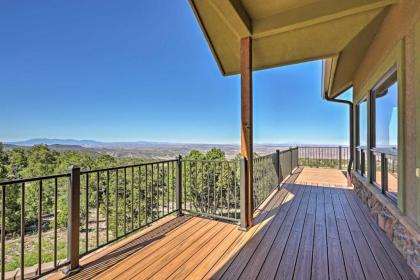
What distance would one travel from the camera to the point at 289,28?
2.77 metres

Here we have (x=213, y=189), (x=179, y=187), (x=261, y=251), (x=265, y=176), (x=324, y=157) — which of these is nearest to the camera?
(x=261, y=251)

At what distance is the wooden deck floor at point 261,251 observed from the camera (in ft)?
6.44

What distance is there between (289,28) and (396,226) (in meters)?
2.55

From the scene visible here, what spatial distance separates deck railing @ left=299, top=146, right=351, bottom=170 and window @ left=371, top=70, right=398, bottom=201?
5316mm

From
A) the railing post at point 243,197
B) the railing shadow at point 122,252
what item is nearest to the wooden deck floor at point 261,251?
the railing shadow at point 122,252

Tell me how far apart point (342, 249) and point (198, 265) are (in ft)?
5.03

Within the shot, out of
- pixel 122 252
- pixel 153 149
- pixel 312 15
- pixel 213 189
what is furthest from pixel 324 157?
pixel 153 149

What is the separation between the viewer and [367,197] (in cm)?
381

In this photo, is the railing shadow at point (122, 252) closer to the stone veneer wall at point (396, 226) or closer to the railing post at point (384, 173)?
the stone veneer wall at point (396, 226)

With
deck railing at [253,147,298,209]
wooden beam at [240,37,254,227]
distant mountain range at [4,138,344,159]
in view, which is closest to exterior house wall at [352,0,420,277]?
wooden beam at [240,37,254,227]

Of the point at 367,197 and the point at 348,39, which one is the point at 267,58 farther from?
the point at 367,197

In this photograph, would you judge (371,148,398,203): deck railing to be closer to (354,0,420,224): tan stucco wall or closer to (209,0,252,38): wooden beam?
(354,0,420,224): tan stucco wall

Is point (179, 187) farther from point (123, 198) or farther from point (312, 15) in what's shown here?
point (312, 15)

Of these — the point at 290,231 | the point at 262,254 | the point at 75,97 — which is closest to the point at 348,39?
the point at 290,231
